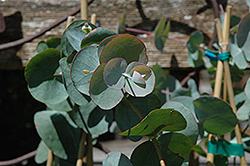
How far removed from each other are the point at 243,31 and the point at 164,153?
162 millimetres

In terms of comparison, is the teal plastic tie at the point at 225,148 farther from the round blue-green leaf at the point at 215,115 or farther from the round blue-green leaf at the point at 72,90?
the round blue-green leaf at the point at 72,90

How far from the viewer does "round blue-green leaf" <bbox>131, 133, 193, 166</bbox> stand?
8.9 inches

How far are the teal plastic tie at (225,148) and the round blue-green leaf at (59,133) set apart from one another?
0.17 m

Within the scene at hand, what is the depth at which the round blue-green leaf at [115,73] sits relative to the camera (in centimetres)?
19

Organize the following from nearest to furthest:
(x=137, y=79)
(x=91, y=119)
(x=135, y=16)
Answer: (x=137, y=79), (x=91, y=119), (x=135, y=16)

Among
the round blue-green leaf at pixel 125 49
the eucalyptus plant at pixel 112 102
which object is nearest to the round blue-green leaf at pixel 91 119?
the eucalyptus plant at pixel 112 102

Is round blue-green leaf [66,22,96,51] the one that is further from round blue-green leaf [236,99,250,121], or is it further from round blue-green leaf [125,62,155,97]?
round blue-green leaf [236,99,250,121]

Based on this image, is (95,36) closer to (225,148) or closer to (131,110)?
(131,110)

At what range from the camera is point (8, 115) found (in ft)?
1.73

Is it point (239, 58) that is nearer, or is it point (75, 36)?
point (75, 36)

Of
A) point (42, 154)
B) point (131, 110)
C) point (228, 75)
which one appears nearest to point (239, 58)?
point (228, 75)

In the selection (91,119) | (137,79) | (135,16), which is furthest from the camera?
(135,16)

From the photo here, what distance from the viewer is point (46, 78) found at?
30 centimetres

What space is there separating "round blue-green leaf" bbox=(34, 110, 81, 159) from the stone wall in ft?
0.51
